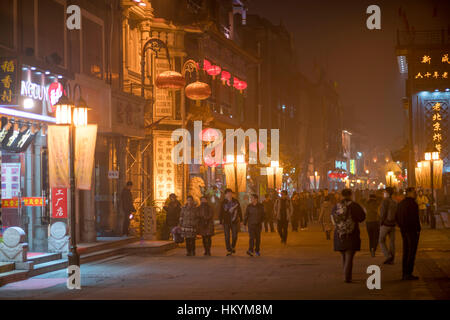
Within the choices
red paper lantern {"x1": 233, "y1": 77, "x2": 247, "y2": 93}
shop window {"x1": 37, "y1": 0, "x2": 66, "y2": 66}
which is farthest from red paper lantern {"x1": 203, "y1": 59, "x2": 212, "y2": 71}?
shop window {"x1": 37, "y1": 0, "x2": 66, "y2": 66}

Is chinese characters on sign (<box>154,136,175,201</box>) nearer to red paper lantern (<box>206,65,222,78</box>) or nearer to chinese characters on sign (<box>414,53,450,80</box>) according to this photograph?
red paper lantern (<box>206,65,222,78</box>)

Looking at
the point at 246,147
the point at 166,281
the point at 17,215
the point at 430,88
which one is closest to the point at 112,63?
the point at 17,215

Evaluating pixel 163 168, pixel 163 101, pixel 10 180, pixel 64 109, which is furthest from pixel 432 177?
pixel 64 109

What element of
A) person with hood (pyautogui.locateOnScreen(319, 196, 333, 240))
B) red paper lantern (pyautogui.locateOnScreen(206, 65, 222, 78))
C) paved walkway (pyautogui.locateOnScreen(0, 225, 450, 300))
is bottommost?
paved walkway (pyautogui.locateOnScreen(0, 225, 450, 300))

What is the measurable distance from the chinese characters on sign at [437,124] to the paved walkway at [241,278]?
2527cm

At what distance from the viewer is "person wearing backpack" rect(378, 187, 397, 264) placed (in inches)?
683

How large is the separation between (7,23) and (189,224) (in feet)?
25.1

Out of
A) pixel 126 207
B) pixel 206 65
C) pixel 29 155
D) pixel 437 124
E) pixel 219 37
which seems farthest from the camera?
pixel 437 124

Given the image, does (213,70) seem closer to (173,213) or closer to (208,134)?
(208,134)

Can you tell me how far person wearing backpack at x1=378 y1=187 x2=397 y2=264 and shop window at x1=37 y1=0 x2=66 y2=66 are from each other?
1033 centimetres

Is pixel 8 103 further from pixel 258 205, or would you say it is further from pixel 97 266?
pixel 258 205

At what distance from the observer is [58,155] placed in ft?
54.7

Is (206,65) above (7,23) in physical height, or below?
above

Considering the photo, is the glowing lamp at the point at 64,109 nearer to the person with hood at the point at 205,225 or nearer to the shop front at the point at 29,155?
the shop front at the point at 29,155
